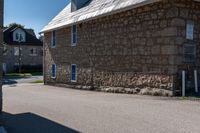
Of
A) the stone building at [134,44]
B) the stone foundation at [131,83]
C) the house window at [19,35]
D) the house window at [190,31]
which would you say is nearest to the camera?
the stone building at [134,44]

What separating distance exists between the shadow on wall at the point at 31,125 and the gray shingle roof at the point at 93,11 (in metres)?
7.60

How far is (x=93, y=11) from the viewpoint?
1898 cm

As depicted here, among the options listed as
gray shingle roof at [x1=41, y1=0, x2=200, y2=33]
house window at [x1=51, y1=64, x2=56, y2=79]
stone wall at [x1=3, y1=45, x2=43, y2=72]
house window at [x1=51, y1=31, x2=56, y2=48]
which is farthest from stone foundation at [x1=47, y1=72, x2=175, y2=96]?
stone wall at [x1=3, y1=45, x2=43, y2=72]

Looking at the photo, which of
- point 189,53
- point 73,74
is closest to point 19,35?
point 73,74

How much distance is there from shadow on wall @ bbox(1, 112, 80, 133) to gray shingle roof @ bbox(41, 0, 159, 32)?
299 inches

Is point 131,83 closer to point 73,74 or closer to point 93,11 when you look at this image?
point 93,11

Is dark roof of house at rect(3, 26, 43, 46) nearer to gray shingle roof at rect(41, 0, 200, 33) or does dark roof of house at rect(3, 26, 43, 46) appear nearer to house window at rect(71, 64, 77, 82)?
gray shingle roof at rect(41, 0, 200, 33)

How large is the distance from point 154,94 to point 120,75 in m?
3.04

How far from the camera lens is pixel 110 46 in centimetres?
1744

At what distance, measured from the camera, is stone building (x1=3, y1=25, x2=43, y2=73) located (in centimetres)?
5309

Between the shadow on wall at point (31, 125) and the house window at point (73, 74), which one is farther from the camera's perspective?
the house window at point (73, 74)

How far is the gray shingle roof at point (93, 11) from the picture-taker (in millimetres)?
15305

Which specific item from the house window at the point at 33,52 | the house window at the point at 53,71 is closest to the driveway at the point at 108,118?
the house window at the point at 53,71

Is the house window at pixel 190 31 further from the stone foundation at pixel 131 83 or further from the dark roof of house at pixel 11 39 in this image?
the dark roof of house at pixel 11 39
